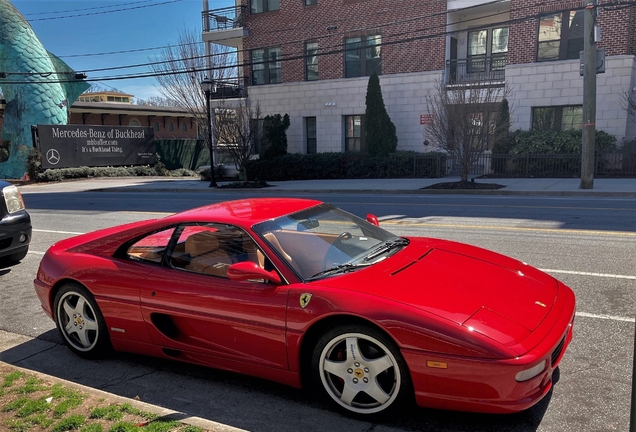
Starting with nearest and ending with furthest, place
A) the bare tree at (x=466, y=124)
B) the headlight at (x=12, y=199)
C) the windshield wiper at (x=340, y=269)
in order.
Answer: the windshield wiper at (x=340, y=269) → the headlight at (x=12, y=199) → the bare tree at (x=466, y=124)

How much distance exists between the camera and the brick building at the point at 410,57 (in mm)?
22578

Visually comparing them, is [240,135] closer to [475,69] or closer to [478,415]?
[475,69]

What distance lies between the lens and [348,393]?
341cm

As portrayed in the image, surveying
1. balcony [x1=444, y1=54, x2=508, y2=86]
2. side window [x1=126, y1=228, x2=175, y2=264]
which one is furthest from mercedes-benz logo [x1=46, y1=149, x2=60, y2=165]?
side window [x1=126, y1=228, x2=175, y2=264]

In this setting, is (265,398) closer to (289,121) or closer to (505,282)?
(505,282)

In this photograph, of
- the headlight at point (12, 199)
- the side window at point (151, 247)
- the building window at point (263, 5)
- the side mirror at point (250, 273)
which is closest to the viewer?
the side mirror at point (250, 273)

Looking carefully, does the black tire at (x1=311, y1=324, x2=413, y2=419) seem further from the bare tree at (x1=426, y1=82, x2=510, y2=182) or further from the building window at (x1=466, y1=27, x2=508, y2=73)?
the building window at (x1=466, y1=27, x2=508, y2=73)

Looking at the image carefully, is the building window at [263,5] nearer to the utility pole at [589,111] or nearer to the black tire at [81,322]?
the utility pole at [589,111]

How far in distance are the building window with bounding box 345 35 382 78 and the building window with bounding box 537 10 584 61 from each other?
25.7 ft

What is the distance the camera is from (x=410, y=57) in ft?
88.1

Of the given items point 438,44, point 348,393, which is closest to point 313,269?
point 348,393

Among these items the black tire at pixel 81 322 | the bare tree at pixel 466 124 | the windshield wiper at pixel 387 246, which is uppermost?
the bare tree at pixel 466 124

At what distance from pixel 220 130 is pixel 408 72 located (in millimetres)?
9814

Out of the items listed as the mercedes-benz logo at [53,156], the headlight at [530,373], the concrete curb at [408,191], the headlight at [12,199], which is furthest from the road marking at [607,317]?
the mercedes-benz logo at [53,156]
